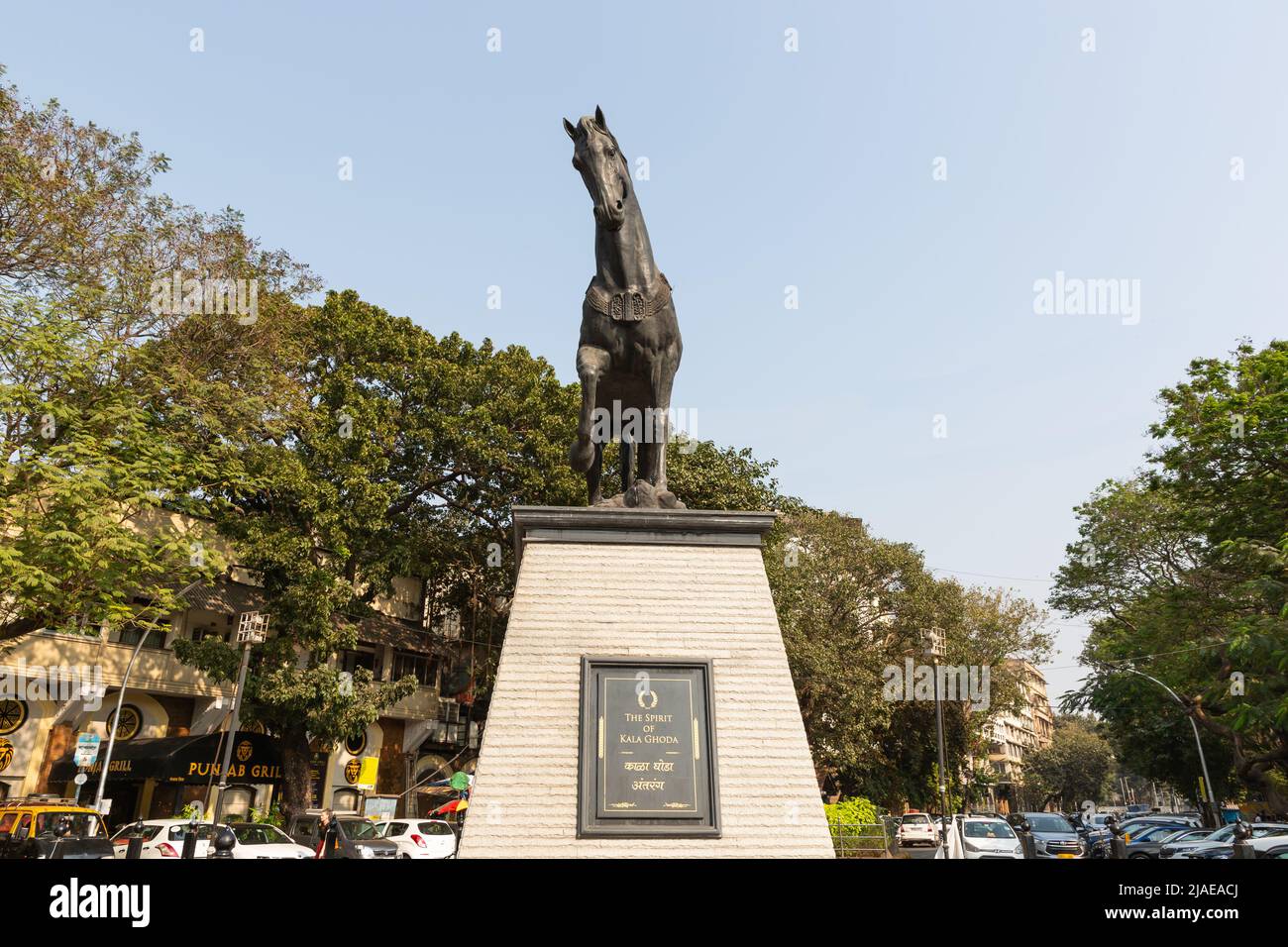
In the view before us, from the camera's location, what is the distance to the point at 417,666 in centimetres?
3794

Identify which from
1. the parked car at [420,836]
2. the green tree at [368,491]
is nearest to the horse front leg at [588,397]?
the parked car at [420,836]

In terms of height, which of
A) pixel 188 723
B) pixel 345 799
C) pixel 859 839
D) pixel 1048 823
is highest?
pixel 188 723

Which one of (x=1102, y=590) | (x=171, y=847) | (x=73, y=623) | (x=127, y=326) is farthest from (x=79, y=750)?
(x=1102, y=590)

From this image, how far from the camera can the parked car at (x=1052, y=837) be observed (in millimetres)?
23595

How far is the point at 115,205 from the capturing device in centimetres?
1994

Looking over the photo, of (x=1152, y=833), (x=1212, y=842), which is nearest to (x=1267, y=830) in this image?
(x=1212, y=842)

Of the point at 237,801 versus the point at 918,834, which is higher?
the point at 237,801

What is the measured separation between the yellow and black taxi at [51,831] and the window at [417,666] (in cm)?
1971

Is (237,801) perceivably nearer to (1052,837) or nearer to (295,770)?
(295,770)

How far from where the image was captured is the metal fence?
1788 centimetres

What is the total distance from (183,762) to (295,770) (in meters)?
3.32

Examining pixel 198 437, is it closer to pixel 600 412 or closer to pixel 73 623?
pixel 73 623

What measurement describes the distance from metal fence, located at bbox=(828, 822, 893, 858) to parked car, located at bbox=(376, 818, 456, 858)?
8.41 m
